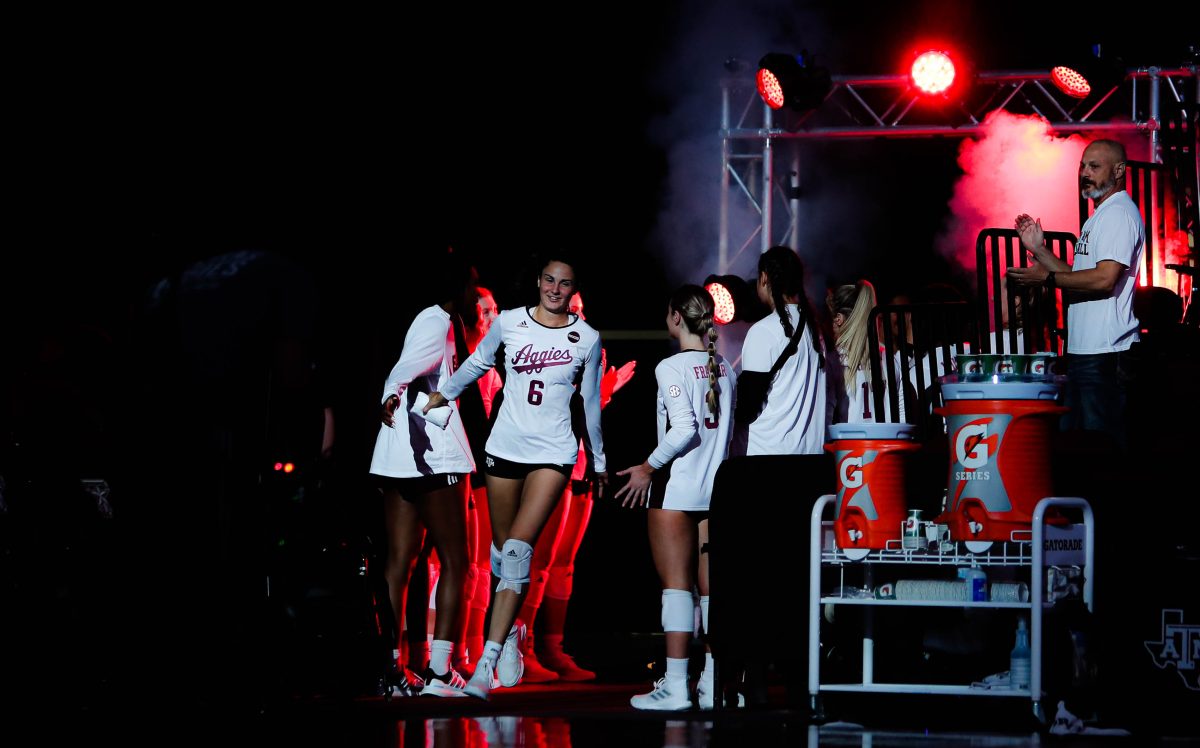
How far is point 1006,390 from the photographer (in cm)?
458

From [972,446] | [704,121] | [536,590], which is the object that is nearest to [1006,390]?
[972,446]

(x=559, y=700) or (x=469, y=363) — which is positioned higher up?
(x=469, y=363)

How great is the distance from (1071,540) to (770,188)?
18.7ft

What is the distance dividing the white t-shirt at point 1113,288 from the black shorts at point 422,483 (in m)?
2.48

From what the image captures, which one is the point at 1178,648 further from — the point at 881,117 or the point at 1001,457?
the point at 881,117

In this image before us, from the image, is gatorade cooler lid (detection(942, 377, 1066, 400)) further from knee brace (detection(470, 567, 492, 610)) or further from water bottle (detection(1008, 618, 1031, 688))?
knee brace (detection(470, 567, 492, 610))

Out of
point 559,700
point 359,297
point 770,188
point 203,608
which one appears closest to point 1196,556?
point 559,700

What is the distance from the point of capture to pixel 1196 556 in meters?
4.75

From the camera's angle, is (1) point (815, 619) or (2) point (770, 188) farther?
(2) point (770, 188)

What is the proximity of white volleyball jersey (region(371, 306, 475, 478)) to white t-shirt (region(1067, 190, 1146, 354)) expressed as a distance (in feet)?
8.07

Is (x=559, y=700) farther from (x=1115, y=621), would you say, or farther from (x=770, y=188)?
(x=770, y=188)

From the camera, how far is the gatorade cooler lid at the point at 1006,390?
4.58 m

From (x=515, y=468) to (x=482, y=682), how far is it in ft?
2.70

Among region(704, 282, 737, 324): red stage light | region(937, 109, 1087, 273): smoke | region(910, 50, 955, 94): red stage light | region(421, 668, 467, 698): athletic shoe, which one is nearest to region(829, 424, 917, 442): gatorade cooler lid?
region(421, 668, 467, 698): athletic shoe
